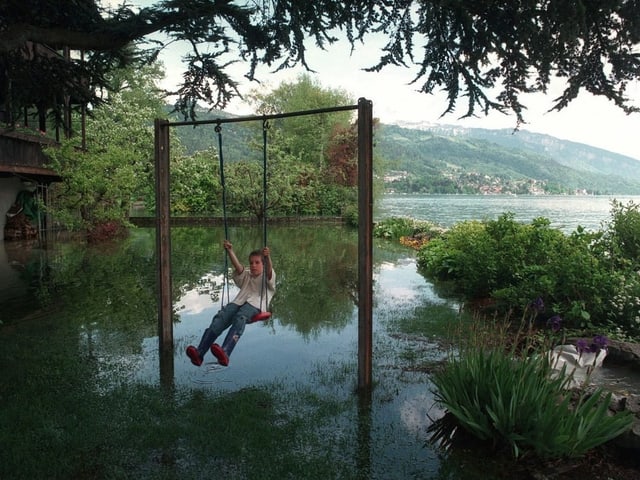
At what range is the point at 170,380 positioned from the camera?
19.7 feet

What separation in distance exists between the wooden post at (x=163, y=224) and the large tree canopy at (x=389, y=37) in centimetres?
76

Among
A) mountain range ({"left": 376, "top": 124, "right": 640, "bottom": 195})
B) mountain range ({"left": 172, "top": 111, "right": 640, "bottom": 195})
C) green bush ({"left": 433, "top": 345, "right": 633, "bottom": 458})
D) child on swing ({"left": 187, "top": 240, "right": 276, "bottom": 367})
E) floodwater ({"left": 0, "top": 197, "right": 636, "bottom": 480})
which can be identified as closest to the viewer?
green bush ({"left": 433, "top": 345, "right": 633, "bottom": 458})

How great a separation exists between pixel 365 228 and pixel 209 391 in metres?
2.38

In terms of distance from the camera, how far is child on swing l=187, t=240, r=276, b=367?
5.95 metres

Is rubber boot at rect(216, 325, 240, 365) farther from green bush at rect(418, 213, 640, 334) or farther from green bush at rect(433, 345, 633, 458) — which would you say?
green bush at rect(418, 213, 640, 334)

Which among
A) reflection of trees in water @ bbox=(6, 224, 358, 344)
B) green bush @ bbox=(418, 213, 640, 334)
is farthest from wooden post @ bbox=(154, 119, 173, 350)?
green bush @ bbox=(418, 213, 640, 334)

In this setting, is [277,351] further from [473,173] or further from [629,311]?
[473,173]

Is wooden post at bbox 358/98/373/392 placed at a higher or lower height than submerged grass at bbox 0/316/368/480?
higher

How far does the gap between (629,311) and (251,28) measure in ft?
21.3

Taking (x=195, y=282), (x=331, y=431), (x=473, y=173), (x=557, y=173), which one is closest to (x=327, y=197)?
(x=195, y=282)

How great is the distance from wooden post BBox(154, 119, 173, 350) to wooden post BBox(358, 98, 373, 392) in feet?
8.93

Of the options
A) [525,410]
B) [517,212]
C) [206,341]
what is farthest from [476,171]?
[525,410]

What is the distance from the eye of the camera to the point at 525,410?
404 cm

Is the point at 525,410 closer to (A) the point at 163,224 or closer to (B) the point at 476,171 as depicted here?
(A) the point at 163,224
